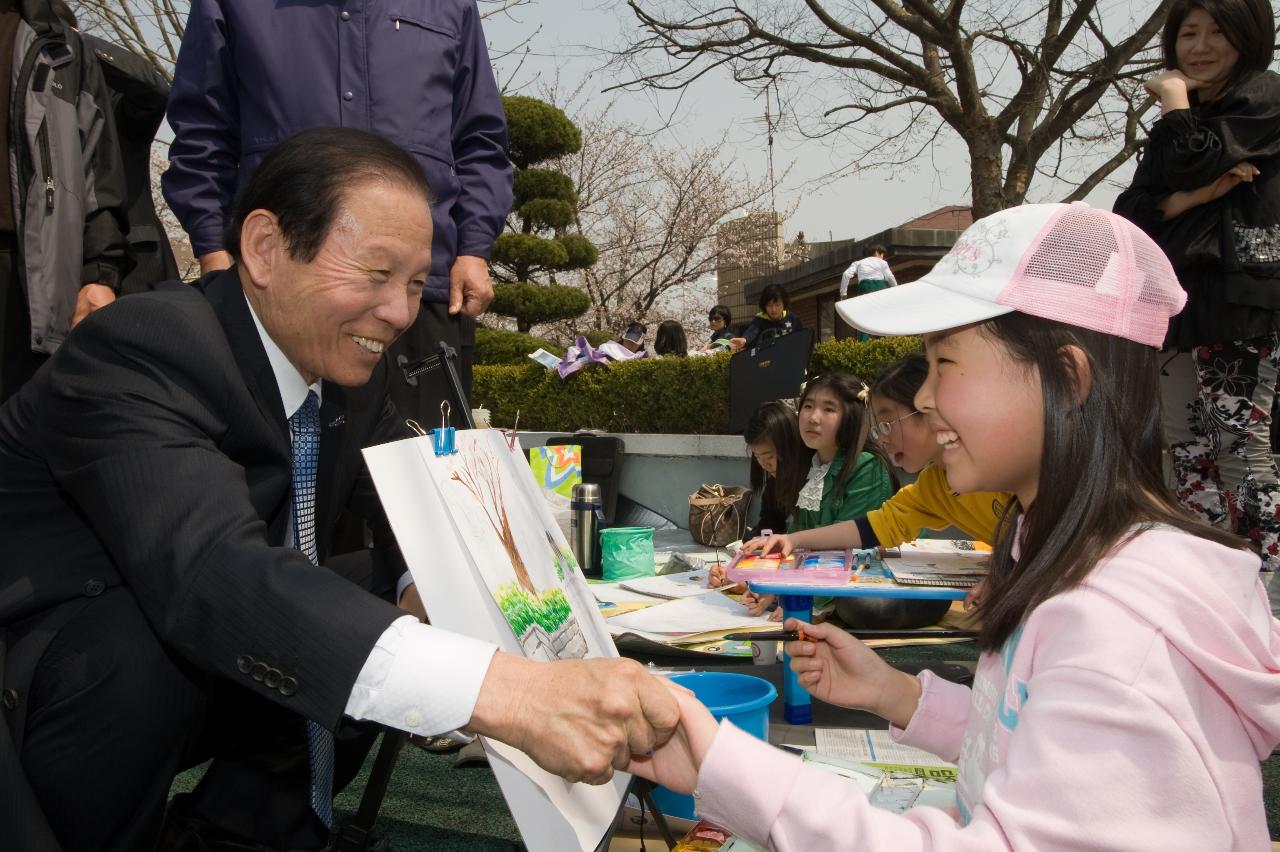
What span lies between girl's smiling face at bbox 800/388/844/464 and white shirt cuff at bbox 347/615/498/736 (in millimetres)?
3236

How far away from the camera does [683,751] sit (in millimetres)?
1296

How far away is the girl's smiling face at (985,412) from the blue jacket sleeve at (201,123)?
6.58 ft

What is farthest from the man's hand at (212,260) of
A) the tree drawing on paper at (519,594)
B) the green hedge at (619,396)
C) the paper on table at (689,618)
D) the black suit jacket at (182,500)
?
the green hedge at (619,396)

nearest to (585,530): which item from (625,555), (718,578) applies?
(625,555)

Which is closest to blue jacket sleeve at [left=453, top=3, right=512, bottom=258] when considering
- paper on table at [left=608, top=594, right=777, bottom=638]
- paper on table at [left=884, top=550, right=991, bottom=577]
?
paper on table at [left=608, top=594, right=777, bottom=638]

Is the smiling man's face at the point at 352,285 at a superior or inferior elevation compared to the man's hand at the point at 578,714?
superior

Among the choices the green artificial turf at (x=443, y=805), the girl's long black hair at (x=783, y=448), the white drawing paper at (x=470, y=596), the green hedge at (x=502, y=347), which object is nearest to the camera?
the white drawing paper at (x=470, y=596)

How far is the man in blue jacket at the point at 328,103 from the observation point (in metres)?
2.56

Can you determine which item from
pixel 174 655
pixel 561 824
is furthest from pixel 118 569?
pixel 561 824

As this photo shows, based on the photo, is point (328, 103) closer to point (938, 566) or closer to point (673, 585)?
point (938, 566)

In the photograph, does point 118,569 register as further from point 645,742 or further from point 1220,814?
point 1220,814

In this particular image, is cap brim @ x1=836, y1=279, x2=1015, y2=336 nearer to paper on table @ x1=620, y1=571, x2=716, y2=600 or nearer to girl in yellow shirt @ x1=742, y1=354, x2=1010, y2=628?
girl in yellow shirt @ x1=742, y1=354, x2=1010, y2=628

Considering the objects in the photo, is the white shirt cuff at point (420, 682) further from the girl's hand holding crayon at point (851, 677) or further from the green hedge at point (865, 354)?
the green hedge at point (865, 354)

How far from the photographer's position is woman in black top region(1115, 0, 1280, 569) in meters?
2.79
